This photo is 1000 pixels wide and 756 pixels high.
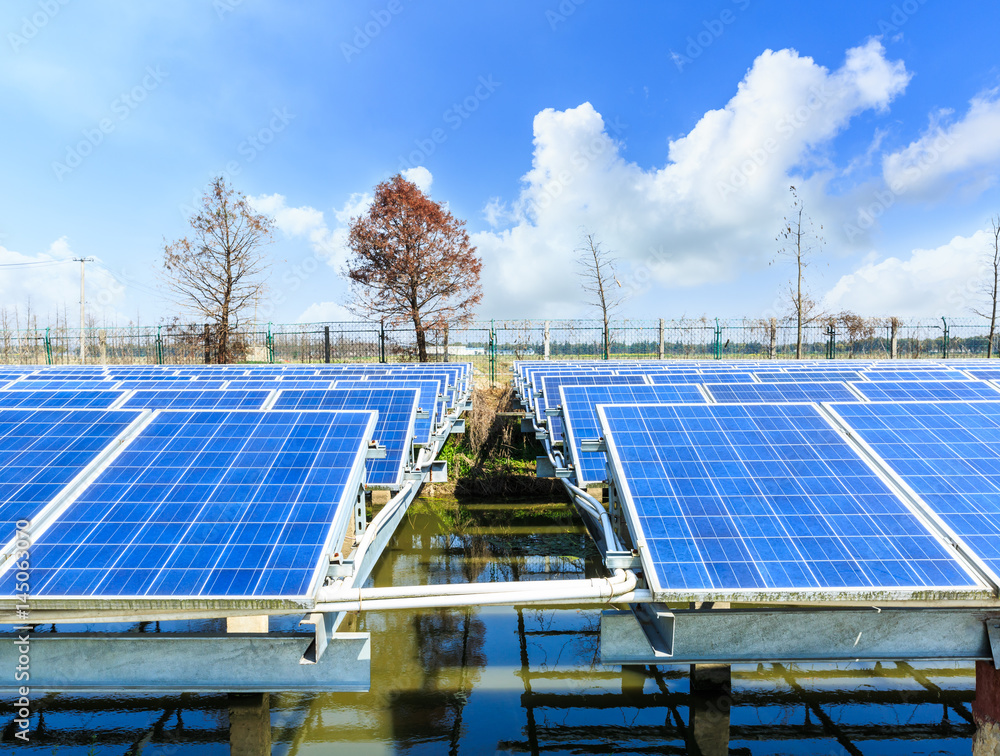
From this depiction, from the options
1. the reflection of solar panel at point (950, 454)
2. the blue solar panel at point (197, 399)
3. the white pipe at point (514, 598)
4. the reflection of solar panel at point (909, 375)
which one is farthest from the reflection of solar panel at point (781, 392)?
the blue solar panel at point (197, 399)

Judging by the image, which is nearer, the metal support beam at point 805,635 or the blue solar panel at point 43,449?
the metal support beam at point 805,635

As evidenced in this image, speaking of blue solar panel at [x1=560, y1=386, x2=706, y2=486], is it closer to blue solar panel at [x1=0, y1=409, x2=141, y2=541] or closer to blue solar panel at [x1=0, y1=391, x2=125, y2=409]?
blue solar panel at [x1=0, y1=409, x2=141, y2=541]

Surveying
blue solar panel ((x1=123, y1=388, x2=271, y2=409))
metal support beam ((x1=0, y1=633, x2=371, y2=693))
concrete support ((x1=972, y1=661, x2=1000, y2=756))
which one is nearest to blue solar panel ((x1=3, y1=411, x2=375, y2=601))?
metal support beam ((x1=0, y1=633, x2=371, y2=693))

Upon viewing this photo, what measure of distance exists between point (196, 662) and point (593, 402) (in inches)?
242

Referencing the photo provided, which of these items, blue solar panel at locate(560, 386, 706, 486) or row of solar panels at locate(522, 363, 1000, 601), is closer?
row of solar panels at locate(522, 363, 1000, 601)

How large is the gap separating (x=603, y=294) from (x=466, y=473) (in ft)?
51.1

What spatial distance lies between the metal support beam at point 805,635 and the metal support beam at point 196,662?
1.53m

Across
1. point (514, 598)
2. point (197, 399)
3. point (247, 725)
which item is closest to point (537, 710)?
point (247, 725)

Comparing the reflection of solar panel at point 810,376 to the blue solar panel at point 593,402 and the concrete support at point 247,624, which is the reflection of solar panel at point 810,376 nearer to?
the blue solar panel at point 593,402

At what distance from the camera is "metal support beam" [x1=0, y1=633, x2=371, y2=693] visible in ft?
10.6

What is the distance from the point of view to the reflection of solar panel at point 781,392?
8.88 m

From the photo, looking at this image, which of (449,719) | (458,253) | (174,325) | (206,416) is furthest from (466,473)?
(174,325)

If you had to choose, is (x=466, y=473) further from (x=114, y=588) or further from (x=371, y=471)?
(x=114, y=588)

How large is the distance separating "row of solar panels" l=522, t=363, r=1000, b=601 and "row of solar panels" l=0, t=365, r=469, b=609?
211cm
